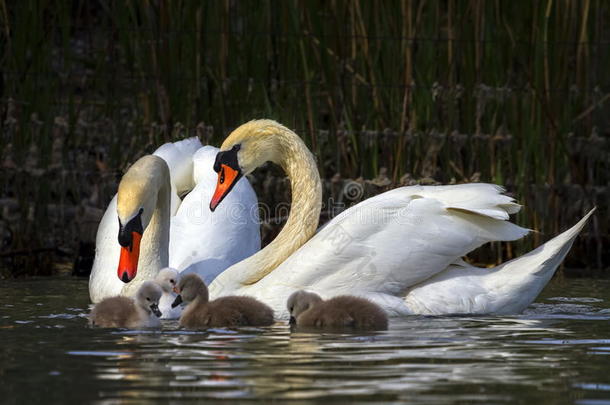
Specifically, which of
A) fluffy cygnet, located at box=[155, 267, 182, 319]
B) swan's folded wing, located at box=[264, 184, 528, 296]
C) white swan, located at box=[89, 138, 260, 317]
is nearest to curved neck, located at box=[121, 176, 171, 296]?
white swan, located at box=[89, 138, 260, 317]

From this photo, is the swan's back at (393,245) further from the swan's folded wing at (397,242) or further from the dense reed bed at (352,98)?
the dense reed bed at (352,98)

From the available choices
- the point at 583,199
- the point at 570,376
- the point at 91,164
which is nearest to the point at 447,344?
the point at 570,376

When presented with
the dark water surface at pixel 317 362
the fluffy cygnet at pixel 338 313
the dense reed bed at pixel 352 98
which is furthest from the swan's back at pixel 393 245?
the dense reed bed at pixel 352 98

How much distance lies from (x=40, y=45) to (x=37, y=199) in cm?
116

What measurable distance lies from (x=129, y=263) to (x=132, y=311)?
1.88ft

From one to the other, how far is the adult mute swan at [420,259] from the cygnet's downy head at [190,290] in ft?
1.23

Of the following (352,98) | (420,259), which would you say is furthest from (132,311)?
(352,98)

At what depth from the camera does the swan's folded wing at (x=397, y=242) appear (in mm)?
7793

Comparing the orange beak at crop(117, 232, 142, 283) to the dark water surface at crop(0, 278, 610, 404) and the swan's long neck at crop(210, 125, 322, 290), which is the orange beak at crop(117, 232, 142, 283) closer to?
the dark water surface at crop(0, 278, 610, 404)

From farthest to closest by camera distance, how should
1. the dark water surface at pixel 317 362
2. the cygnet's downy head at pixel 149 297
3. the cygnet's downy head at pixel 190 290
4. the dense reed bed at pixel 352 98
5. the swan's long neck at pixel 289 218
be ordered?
the dense reed bed at pixel 352 98, the swan's long neck at pixel 289 218, the cygnet's downy head at pixel 190 290, the cygnet's downy head at pixel 149 297, the dark water surface at pixel 317 362

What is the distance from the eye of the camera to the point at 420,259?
25.6 feet

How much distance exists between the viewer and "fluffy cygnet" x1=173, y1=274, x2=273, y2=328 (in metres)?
7.28

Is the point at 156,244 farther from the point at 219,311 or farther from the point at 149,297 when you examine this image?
the point at 219,311

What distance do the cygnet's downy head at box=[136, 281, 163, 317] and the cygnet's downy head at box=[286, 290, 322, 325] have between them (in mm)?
674
